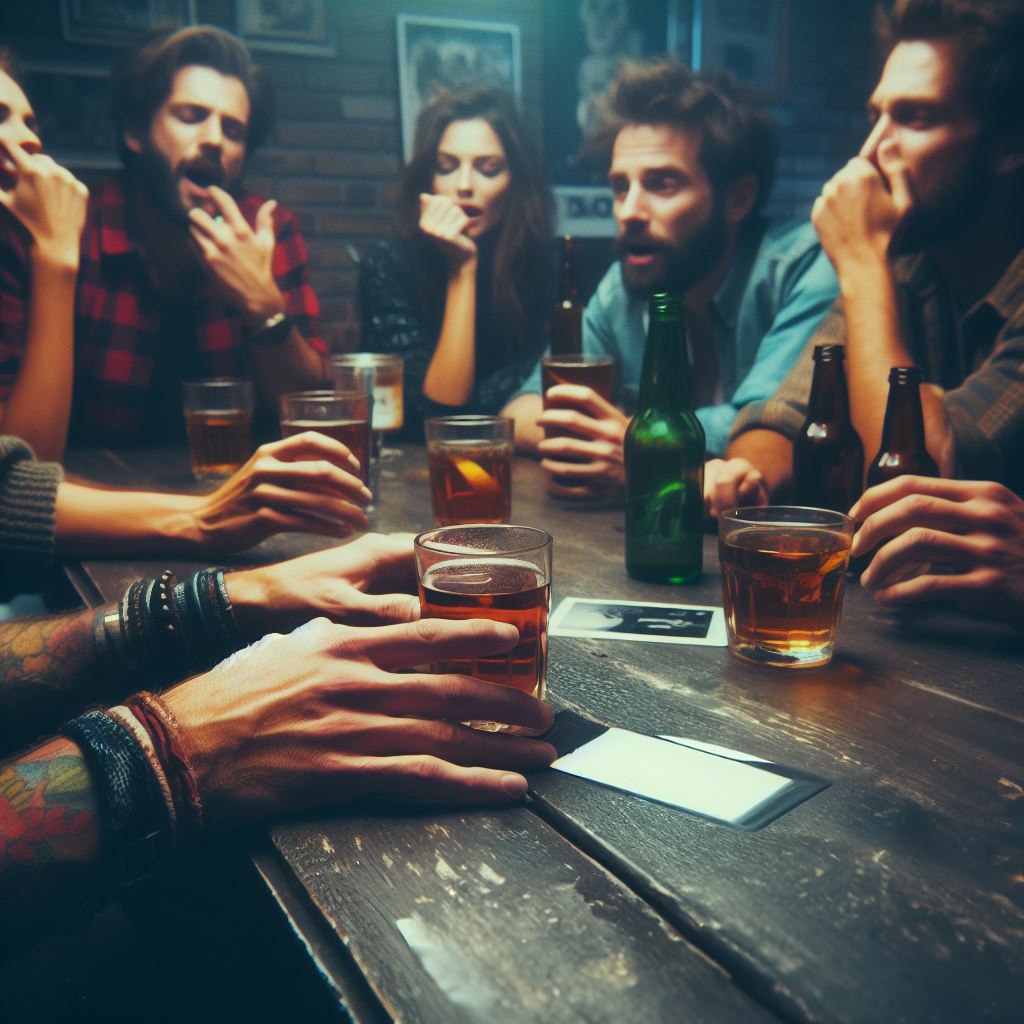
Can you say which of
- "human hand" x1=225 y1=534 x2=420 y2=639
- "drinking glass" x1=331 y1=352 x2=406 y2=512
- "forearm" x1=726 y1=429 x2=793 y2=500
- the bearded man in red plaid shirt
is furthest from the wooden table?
the bearded man in red plaid shirt

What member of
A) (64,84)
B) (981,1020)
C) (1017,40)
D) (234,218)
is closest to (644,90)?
(1017,40)

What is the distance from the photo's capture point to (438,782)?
661mm

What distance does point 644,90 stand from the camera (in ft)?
8.00

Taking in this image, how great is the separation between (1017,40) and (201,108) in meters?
2.09

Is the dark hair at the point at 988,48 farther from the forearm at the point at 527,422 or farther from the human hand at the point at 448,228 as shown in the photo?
the human hand at the point at 448,228

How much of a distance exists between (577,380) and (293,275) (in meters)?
1.54

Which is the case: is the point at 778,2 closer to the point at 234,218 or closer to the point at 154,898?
the point at 234,218

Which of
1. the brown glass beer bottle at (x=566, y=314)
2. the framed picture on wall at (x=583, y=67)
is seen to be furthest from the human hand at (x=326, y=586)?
the framed picture on wall at (x=583, y=67)

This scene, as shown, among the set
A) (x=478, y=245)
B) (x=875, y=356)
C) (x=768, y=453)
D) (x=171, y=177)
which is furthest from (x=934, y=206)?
(x=171, y=177)

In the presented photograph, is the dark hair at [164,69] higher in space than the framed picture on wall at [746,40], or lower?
lower

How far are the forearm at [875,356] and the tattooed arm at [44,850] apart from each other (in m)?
1.21

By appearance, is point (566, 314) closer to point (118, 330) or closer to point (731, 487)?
point (731, 487)

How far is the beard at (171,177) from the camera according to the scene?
278 centimetres

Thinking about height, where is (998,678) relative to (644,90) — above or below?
below
